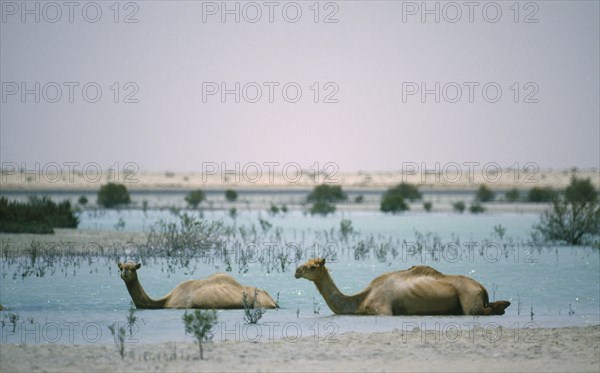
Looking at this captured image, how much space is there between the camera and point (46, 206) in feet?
111

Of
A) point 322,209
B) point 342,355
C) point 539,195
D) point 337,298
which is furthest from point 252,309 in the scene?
point 539,195

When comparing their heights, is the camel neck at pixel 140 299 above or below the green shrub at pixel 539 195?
below

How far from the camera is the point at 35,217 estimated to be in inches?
1237

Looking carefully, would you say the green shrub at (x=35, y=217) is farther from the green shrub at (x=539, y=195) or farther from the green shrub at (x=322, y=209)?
the green shrub at (x=539, y=195)

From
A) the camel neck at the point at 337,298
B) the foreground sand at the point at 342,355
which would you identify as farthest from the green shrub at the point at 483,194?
the foreground sand at the point at 342,355

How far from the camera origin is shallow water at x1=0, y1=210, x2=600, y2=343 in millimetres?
13234

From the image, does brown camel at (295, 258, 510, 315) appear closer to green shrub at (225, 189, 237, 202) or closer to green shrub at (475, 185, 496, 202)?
green shrub at (475, 185, 496, 202)

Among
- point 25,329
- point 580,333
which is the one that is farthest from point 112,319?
point 580,333

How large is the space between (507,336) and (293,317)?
11.6 ft

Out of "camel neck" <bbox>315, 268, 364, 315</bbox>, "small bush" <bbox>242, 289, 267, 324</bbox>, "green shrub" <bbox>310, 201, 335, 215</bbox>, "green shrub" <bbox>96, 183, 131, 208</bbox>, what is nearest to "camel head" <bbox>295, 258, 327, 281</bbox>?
"camel neck" <bbox>315, 268, 364, 315</bbox>

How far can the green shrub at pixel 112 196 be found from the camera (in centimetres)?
6084

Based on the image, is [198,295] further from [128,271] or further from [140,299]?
[128,271]

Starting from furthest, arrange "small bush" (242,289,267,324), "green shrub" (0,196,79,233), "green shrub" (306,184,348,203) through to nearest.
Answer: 1. "green shrub" (306,184,348,203)
2. "green shrub" (0,196,79,233)
3. "small bush" (242,289,267,324)

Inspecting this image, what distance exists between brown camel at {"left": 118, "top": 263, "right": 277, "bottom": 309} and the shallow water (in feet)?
1.01
